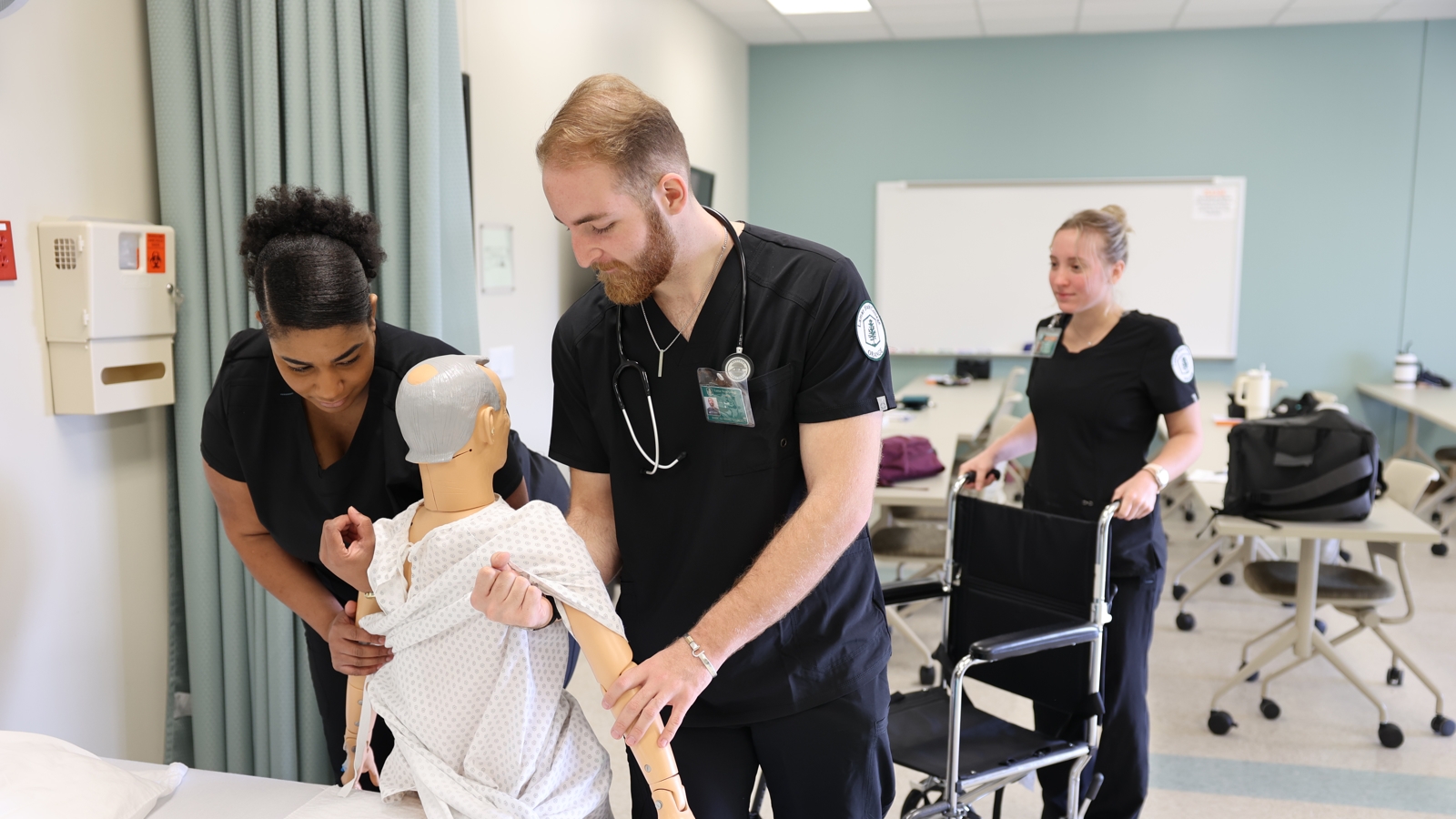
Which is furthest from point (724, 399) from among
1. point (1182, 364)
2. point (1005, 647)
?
point (1182, 364)

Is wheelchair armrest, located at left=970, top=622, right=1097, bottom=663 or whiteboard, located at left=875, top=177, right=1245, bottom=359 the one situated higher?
whiteboard, located at left=875, top=177, right=1245, bottom=359

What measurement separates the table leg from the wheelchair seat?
153 cm

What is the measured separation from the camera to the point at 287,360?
1454 millimetres

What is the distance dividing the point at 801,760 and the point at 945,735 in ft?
2.79

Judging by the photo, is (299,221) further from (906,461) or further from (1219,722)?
(1219,722)

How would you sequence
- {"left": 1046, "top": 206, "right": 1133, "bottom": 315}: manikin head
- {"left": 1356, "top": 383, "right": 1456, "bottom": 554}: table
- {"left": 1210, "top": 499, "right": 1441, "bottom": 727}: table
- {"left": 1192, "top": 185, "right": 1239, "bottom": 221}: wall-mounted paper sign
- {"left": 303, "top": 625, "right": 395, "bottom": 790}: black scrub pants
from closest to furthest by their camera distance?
{"left": 303, "top": 625, "right": 395, "bottom": 790}: black scrub pants → {"left": 1046, "top": 206, "right": 1133, "bottom": 315}: manikin head → {"left": 1210, "top": 499, "right": 1441, "bottom": 727}: table → {"left": 1356, "top": 383, "right": 1456, "bottom": 554}: table → {"left": 1192, "top": 185, "right": 1239, "bottom": 221}: wall-mounted paper sign

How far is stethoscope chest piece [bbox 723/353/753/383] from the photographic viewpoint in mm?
1328

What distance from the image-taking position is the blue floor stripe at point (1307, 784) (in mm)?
2775

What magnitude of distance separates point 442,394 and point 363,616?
37 cm

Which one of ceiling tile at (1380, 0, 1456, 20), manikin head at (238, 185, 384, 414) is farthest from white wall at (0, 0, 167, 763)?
ceiling tile at (1380, 0, 1456, 20)

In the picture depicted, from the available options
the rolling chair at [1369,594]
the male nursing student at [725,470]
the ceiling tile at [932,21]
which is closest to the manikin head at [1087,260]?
the male nursing student at [725,470]

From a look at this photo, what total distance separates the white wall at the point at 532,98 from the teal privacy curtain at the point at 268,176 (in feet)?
4.28

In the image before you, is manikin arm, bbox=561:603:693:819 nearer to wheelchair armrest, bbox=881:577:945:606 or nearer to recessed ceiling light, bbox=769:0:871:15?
wheelchair armrest, bbox=881:577:945:606

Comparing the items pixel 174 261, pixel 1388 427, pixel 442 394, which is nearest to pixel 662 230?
pixel 442 394
